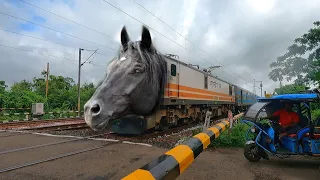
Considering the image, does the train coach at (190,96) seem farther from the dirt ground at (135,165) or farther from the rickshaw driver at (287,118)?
the rickshaw driver at (287,118)

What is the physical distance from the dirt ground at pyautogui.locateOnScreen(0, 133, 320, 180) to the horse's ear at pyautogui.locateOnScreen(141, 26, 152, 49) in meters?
3.53

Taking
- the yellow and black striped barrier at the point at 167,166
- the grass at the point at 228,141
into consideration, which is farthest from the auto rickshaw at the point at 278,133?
the yellow and black striped barrier at the point at 167,166

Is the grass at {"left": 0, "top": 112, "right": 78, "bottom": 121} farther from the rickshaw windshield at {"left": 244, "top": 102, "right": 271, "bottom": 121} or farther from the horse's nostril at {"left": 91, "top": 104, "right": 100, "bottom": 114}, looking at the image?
the horse's nostril at {"left": 91, "top": 104, "right": 100, "bottom": 114}

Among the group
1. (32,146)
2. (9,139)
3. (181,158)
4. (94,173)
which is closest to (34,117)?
(9,139)

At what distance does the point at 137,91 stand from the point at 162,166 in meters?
0.79

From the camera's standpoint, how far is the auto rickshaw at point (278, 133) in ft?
16.9

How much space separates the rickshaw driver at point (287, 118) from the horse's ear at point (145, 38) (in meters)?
5.60

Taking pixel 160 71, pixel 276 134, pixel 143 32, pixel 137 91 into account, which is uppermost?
pixel 143 32

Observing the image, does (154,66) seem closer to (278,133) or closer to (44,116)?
(278,133)

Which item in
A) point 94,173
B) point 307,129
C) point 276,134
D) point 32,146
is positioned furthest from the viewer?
point 32,146

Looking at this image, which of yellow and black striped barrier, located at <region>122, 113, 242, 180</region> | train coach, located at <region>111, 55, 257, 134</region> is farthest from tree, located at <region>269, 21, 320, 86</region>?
yellow and black striped barrier, located at <region>122, 113, 242, 180</region>

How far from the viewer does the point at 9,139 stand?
9055mm

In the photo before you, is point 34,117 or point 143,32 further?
point 34,117

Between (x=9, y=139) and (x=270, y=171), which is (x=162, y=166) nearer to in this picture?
(x=270, y=171)
